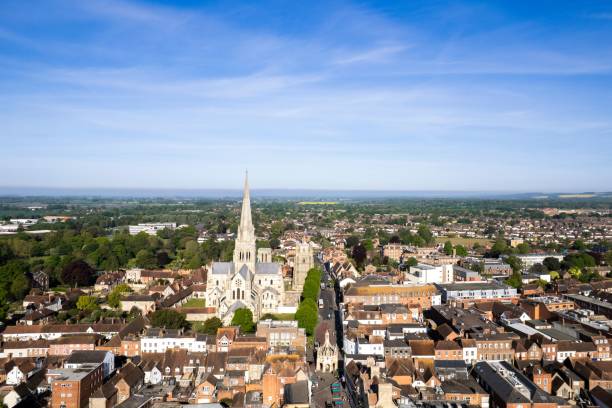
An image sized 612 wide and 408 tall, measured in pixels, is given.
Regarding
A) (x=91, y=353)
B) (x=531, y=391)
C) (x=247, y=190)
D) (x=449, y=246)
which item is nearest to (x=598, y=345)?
(x=531, y=391)

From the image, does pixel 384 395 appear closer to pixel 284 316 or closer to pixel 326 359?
pixel 326 359

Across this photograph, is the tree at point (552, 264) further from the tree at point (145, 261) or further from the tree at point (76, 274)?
the tree at point (76, 274)

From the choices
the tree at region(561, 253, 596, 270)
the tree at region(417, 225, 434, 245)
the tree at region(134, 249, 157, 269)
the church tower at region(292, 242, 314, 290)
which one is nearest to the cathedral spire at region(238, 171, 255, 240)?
the church tower at region(292, 242, 314, 290)

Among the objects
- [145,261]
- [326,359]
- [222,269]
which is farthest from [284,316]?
[145,261]

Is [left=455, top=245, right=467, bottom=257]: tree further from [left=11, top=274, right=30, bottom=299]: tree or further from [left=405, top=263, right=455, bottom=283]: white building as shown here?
[left=11, top=274, right=30, bottom=299]: tree

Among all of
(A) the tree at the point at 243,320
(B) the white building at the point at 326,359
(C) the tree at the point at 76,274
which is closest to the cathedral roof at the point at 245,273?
(A) the tree at the point at 243,320

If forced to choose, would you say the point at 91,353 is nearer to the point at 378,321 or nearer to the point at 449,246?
the point at 378,321
